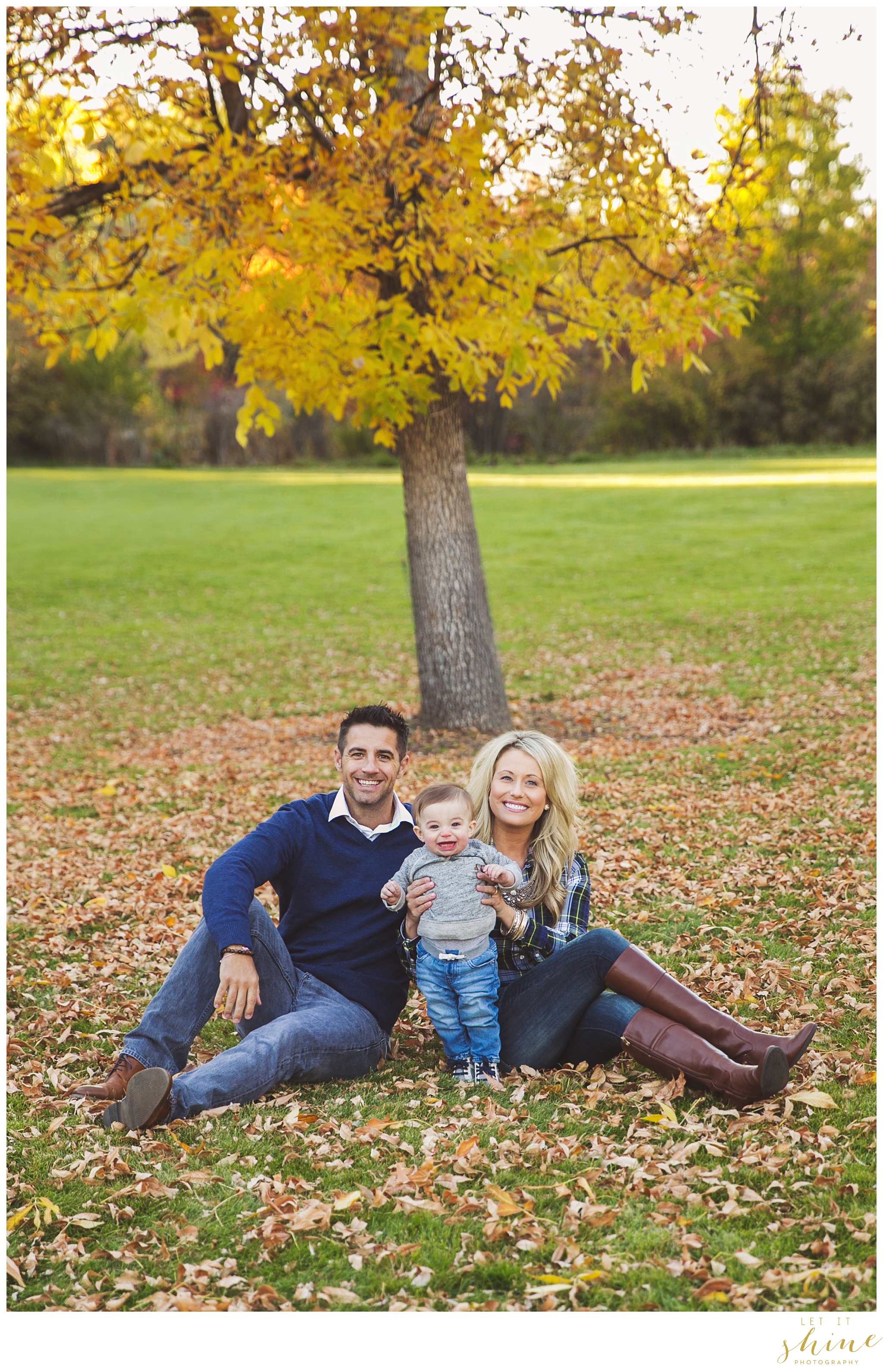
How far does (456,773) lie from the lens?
898 cm

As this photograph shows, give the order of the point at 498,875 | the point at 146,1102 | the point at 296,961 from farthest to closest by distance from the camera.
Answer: the point at 296,961 < the point at 498,875 < the point at 146,1102

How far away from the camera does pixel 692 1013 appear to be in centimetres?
405

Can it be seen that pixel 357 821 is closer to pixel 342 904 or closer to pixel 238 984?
pixel 342 904

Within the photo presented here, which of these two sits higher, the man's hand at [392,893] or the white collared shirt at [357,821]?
the white collared shirt at [357,821]

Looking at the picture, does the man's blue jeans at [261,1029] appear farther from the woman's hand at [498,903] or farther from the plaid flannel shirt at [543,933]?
the woman's hand at [498,903]

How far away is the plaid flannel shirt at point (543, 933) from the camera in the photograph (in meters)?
4.38

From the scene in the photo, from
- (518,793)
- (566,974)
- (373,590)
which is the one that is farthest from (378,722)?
(373,590)

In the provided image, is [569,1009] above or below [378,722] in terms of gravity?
below

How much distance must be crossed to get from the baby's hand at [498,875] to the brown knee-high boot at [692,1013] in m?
0.48

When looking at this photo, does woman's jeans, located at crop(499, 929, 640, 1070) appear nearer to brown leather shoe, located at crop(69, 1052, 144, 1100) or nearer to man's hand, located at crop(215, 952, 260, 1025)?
man's hand, located at crop(215, 952, 260, 1025)

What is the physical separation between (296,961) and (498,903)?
869 millimetres

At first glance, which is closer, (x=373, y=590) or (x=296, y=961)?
(x=296, y=961)

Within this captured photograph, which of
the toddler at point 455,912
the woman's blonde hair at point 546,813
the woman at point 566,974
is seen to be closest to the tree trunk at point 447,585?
the woman's blonde hair at point 546,813

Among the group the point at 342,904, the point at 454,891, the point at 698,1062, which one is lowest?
the point at 698,1062
